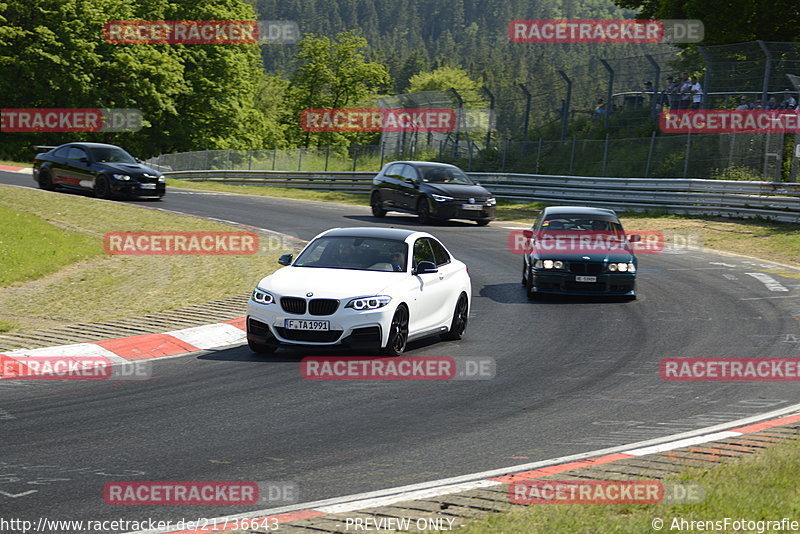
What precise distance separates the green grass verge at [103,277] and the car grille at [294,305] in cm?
343

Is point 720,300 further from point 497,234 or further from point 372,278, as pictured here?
point 497,234

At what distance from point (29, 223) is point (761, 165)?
2050 centimetres

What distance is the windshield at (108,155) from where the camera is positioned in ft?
99.8

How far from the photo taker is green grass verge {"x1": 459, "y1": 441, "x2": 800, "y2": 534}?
555 cm

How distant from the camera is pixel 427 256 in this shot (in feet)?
43.8

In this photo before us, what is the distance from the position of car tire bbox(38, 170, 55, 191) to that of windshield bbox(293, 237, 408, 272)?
2000 cm

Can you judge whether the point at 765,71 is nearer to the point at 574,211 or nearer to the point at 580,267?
the point at 574,211

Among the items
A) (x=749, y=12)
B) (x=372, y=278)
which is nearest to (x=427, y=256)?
(x=372, y=278)

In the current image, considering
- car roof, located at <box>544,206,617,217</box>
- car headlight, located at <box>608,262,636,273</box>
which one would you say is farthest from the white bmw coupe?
car roof, located at <box>544,206,617,217</box>

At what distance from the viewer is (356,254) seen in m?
12.9

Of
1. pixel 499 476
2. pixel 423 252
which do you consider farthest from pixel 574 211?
pixel 499 476

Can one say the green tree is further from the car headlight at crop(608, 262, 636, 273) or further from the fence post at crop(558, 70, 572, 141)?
the car headlight at crop(608, 262, 636, 273)

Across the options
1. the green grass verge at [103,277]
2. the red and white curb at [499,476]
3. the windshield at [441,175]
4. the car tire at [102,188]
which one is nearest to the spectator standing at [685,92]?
the windshield at [441,175]

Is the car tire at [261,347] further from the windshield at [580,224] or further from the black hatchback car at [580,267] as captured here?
the windshield at [580,224]
